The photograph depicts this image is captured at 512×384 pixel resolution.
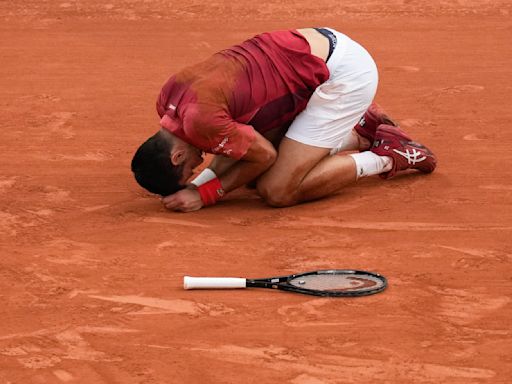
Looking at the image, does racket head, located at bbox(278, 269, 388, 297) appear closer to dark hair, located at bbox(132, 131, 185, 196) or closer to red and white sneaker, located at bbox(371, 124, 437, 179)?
dark hair, located at bbox(132, 131, 185, 196)

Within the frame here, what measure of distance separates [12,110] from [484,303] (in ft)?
14.5

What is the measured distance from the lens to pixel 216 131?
695 cm

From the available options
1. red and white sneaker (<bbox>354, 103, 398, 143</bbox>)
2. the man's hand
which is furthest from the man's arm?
red and white sneaker (<bbox>354, 103, 398, 143</bbox>)

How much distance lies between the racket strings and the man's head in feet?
3.94

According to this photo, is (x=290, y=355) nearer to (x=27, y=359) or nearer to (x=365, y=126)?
(x=27, y=359)

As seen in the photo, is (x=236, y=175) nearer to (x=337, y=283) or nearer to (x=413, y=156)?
(x=413, y=156)

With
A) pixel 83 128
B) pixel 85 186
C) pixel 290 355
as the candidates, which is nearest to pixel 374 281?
pixel 290 355

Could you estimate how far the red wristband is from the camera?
7426 mm

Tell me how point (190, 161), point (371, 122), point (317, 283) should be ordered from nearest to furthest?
point (317, 283) < point (190, 161) < point (371, 122)

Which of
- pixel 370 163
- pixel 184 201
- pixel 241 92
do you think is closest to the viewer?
pixel 241 92

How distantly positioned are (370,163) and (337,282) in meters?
1.53

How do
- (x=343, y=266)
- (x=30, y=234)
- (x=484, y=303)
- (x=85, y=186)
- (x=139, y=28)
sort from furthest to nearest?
(x=139, y=28) → (x=85, y=186) → (x=30, y=234) → (x=343, y=266) → (x=484, y=303)

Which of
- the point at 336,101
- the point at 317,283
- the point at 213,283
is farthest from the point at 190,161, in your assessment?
the point at 317,283

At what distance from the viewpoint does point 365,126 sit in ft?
26.6
